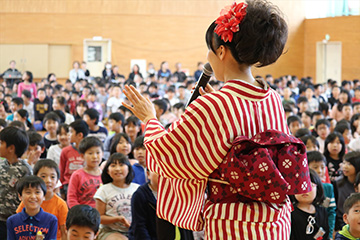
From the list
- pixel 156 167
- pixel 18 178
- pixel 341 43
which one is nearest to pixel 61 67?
pixel 341 43

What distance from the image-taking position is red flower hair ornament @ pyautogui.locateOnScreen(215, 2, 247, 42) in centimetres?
185

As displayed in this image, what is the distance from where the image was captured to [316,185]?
4.00 m

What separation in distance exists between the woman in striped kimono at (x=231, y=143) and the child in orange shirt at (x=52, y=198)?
94.4 inches

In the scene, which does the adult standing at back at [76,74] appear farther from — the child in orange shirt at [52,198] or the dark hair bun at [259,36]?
the dark hair bun at [259,36]

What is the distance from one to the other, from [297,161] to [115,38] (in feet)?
59.0

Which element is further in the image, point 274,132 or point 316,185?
point 316,185

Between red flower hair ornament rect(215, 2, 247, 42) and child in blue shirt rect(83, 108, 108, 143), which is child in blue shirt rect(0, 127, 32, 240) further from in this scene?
child in blue shirt rect(83, 108, 108, 143)

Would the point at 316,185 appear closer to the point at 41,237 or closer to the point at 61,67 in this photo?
the point at 41,237

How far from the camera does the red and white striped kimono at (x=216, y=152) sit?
6.07 ft

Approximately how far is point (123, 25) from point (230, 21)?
17950 millimetres

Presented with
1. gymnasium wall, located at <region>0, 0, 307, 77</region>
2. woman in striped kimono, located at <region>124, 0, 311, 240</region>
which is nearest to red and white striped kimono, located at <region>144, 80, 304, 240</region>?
woman in striped kimono, located at <region>124, 0, 311, 240</region>

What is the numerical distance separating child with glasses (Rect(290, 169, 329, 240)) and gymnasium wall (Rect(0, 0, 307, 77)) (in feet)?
49.4

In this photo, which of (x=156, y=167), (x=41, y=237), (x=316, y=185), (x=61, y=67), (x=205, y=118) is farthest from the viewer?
(x=61, y=67)

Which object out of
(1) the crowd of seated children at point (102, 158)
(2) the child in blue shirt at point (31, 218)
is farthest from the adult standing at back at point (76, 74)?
(2) the child in blue shirt at point (31, 218)
